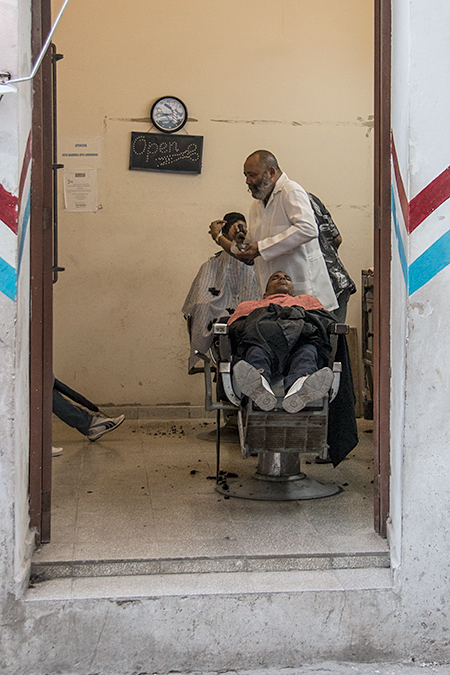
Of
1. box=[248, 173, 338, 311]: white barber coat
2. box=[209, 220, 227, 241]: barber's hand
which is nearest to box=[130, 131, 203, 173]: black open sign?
box=[209, 220, 227, 241]: barber's hand

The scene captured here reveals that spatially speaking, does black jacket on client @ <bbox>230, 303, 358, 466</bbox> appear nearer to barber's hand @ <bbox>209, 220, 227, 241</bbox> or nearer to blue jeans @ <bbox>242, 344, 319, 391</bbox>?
blue jeans @ <bbox>242, 344, 319, 391</bbox>

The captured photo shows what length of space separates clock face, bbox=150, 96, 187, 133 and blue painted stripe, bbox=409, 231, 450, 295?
11.9 ft

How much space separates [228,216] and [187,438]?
5.28 feet

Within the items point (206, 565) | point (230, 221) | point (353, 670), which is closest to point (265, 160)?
point (230, 221)

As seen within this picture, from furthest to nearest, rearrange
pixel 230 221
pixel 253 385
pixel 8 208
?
pixel 230 221 → pixel 253 385 → pixel 8 208

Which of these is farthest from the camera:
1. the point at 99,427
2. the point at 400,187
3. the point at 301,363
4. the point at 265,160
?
the point at 99,427

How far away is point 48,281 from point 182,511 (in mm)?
1187

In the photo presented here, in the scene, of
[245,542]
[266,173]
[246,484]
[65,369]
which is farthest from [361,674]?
[65,369]

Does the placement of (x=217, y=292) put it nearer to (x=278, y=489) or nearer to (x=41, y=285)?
(x=278, y=489)

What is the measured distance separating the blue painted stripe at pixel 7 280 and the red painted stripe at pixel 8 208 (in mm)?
117

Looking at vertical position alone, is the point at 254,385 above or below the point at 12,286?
below

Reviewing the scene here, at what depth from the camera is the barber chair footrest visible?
11.0 ft

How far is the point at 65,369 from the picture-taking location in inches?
222

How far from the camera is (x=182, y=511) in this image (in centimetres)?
312
